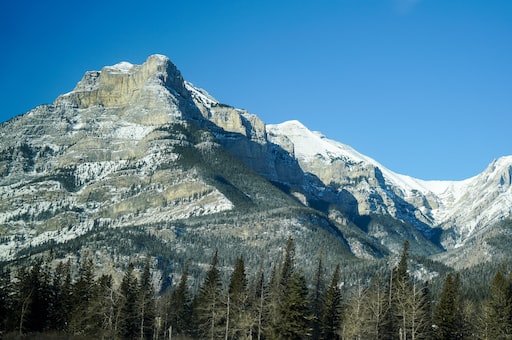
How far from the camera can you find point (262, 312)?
374 ft

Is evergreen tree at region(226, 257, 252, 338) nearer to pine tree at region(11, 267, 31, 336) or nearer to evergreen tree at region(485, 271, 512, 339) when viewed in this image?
pine tree at region(11, 267, 31, 336)

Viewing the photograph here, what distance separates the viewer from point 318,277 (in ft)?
433

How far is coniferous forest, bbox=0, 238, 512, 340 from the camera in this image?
103m

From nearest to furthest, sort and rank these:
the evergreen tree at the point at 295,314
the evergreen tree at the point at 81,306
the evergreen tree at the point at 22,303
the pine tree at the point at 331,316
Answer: the evergreen tree at the point at 295,314 → the evergreen tree at the point at 81,306 → the evergreen tree at the point at 22,303 → the pine tree at the point at 331,316

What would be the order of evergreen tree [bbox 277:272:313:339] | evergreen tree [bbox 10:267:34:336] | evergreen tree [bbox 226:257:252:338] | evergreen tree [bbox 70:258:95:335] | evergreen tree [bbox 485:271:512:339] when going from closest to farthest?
evergreen tree [bbox 277:272:313:339]
evergreen tree [bbox 485:271:512:339]
evergreen tree [bbox 226:257:252:338]
evergreen tree [bbox 70:258:95:335]
evergreen tree [bbox 10:267:34:336]

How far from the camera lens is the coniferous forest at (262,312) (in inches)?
4074

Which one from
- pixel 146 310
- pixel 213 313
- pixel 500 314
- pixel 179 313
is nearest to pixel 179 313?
pixel 179 313

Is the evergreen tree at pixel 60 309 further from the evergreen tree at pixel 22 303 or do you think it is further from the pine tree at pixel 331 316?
the pine tree at pixel 331 316

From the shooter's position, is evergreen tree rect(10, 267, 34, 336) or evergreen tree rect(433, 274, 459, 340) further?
evergreen tree rect(10, 267, 34, 336)

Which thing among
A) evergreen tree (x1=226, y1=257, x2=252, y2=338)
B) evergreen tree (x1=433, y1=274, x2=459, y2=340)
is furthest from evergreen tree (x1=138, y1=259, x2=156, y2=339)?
evergreen tree (x1=433, y1=274, x2=459, y2=340)

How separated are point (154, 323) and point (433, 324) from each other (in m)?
49.5

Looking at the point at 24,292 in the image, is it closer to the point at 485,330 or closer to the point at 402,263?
the point at 402,263

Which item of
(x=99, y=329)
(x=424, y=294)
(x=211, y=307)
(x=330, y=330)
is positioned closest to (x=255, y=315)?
(x=211, y=307)

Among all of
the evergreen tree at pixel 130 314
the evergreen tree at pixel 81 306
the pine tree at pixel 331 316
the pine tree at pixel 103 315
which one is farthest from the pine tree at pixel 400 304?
the evergreen tree at pixel 81 306
